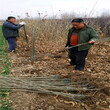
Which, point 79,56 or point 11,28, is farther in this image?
point 11,28

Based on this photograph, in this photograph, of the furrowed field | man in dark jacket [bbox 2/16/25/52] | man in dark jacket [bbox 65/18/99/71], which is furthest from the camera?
man in dark jacket [bbox 2/16/25/52]

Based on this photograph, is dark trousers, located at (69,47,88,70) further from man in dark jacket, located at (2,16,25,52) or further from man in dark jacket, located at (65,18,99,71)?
man in dark jacket, located at (2,16,25,52)

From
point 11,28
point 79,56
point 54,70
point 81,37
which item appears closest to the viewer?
point 81,37

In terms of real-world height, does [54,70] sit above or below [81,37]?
below

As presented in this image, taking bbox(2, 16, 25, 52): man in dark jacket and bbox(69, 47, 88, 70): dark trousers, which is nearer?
bbox(69, 47, 88, 70): dark trousers

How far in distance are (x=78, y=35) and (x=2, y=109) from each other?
2306 mm

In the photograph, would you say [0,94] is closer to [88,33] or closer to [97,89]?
[97,89]

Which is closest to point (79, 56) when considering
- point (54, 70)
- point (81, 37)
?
point (81, 37)

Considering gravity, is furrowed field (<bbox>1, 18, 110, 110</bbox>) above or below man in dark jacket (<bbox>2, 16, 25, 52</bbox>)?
below

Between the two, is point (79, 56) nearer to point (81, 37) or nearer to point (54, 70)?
point (81, 37)

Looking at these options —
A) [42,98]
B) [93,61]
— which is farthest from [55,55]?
[42,98]

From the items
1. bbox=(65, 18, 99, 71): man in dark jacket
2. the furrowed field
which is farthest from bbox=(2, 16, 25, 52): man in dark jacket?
bbox=(65, 18, 99, 71): man in dark jacket

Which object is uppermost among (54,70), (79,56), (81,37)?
(81,37)

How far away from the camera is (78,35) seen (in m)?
3.26
